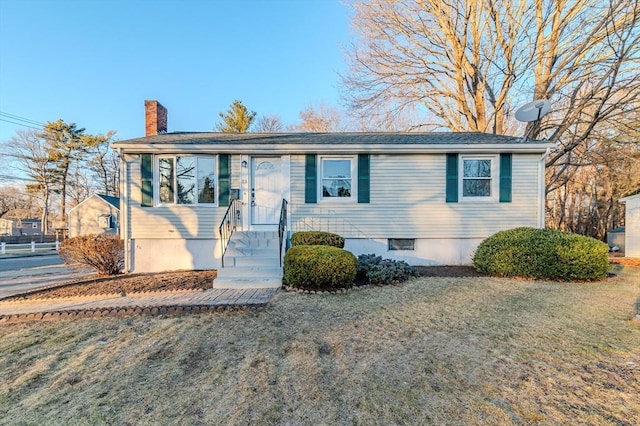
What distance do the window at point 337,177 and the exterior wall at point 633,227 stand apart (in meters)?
11.8

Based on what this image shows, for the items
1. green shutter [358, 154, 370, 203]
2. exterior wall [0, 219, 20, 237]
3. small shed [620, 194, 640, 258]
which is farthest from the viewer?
exterior wall [0, 219, 20, 237]

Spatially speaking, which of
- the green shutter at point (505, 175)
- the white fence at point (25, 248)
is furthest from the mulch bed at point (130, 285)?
the white fence at point (25, 248)

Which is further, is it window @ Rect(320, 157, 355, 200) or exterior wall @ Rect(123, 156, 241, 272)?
window @ Rect(320, 157, 355, 200)

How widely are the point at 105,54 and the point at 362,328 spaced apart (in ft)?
62.3

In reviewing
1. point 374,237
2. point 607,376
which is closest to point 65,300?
point 374,237

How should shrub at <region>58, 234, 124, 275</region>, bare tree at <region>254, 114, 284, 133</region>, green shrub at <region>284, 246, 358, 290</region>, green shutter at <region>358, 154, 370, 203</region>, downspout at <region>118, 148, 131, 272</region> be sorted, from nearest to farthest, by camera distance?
green shrub at <region>284, 246, 358, 290</region>, shrub at <region>58, 234, 124, 275</region>, downspout at <region>118, 148, 131, 272</region>, green shutter at <region>358, 154, 370, 203</region>, bare tree at <region>254, 114, 284, 133</region>

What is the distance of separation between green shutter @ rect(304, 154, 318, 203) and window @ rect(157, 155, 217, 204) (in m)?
2.53

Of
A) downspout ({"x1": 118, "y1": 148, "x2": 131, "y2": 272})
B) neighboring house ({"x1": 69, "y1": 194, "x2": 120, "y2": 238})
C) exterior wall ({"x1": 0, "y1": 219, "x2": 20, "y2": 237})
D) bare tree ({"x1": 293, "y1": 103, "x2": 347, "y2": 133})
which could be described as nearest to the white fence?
neighboring house ({"x1": 69, "y1": 194, "x2": 120, "y2": 238})

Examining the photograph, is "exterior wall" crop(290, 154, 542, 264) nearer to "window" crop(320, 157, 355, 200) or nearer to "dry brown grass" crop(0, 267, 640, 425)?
"window" crop(320, 157, 355, 200)

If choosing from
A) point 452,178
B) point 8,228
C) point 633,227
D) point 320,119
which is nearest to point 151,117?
point 452,178

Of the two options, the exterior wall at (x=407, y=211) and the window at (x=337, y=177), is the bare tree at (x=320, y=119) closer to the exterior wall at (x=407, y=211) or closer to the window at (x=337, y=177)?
the window at (x=337, y=177)

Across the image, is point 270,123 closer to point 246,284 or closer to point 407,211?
point 407,211

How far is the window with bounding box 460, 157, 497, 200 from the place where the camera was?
27.4 ft

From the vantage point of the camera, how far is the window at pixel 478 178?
8.35 m
